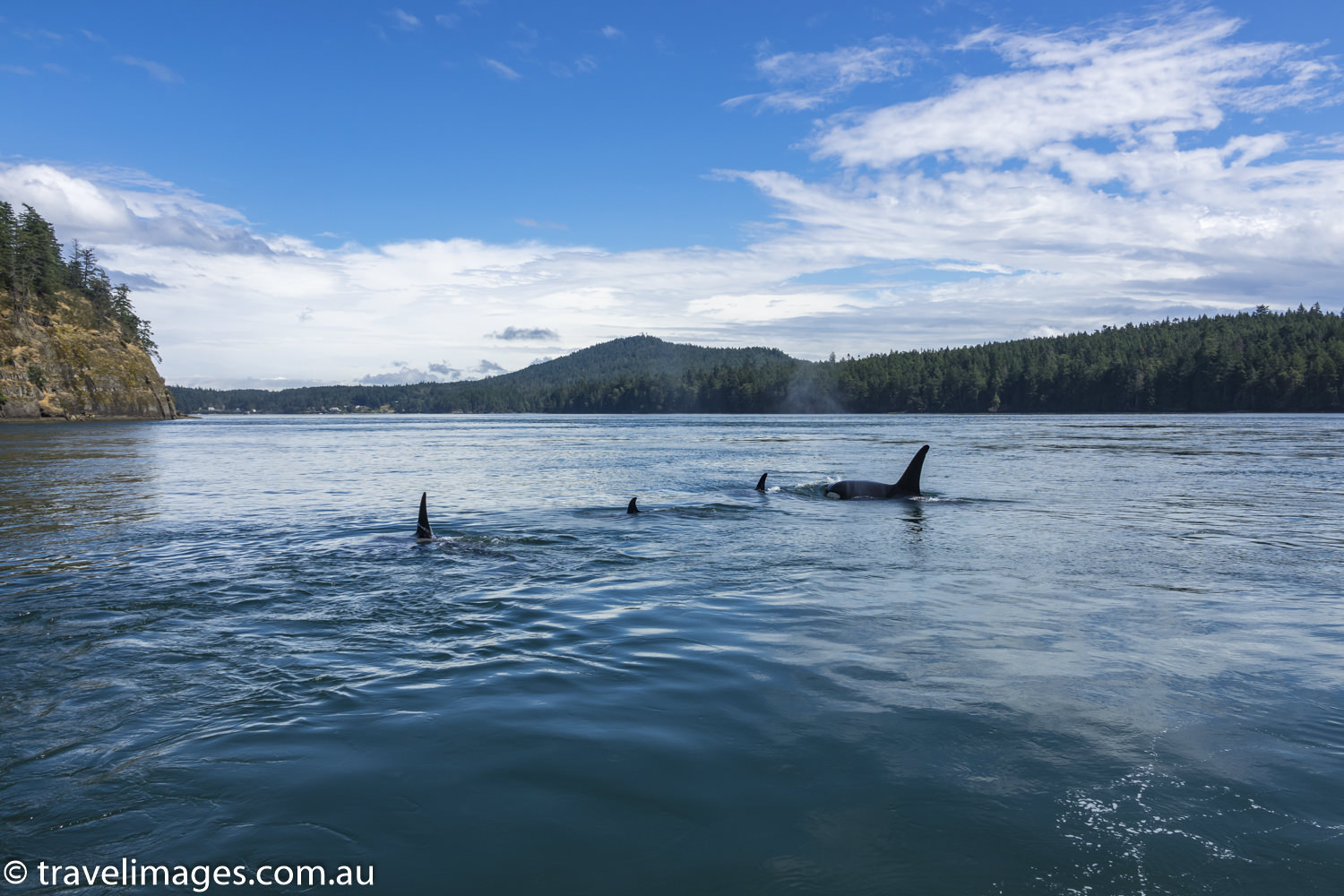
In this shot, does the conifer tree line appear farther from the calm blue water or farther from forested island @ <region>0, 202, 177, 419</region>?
the calm blue water

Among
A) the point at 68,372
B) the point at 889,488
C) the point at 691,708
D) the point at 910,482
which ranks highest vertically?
the point at 68,372

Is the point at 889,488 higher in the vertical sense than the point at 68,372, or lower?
lower

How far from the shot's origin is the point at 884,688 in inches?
288

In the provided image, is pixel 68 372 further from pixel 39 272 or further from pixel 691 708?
pixel 691 708

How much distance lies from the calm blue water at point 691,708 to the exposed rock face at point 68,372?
357 feet

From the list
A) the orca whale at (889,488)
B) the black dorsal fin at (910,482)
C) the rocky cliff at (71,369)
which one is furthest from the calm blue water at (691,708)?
the rocky cliff at (71,369)

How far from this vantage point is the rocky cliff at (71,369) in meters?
99.1

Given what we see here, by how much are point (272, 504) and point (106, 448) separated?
3701cm

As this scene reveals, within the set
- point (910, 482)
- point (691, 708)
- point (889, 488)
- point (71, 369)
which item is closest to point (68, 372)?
point (71, 369)

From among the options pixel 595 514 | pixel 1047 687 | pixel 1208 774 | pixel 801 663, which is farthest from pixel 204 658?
pixel 595 514

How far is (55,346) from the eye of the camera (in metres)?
107

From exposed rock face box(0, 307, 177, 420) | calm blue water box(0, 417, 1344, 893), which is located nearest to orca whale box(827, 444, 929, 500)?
calm blue water box(0, 417, 1344, 893)

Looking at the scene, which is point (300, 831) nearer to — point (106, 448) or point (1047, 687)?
point (1047, 687)

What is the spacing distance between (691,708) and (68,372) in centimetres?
13386
